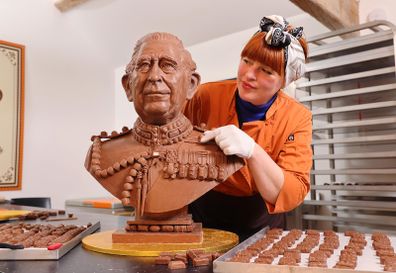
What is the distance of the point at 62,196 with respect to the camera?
155 inches

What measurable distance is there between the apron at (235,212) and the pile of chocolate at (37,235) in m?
0.46

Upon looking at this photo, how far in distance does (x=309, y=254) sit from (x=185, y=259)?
0.91 feet

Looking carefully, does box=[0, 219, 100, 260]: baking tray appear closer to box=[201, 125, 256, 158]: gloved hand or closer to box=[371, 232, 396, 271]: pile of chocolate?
box=[201, 125, 256, 158]: gloved hand

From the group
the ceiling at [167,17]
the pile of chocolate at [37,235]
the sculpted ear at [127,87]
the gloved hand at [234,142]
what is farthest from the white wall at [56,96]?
the gloved hand at [234,142]

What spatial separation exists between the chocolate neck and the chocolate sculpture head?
2 centimetres

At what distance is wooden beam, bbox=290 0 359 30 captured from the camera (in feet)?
7.89

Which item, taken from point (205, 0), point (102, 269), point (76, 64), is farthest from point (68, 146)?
point (102, 269)

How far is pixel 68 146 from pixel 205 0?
1.91 m

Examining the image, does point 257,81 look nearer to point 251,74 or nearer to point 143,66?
point 251,74

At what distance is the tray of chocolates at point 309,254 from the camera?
0.77 meters

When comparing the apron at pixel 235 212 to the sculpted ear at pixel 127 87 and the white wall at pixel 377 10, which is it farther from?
the white wall at pixel 377 10

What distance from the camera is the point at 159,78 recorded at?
3.52 feet

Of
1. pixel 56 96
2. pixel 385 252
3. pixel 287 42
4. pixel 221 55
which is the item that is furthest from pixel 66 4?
pixel 385 252

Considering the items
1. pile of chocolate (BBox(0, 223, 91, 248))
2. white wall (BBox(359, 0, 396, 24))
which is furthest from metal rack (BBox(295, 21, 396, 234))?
pile of chocolate (BBox(0, 223, 91, 248))
